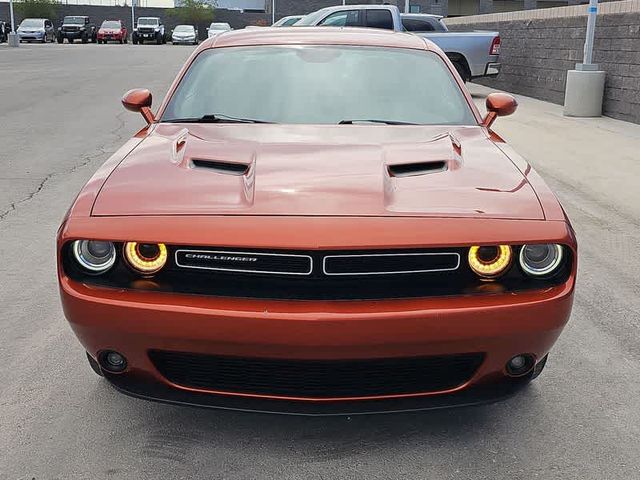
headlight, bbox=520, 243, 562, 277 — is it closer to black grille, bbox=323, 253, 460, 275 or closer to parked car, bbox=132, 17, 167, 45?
black grille, bbox=323, 253, 460, 275

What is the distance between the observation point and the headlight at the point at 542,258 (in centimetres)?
259

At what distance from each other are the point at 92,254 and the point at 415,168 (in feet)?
4.03

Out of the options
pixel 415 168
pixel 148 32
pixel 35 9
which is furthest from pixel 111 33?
pixel 415 168

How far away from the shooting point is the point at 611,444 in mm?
2816

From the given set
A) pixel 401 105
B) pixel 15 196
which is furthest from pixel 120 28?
pixel 401 105

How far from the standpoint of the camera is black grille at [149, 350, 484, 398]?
98.0 inches

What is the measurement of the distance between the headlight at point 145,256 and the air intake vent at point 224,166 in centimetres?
47

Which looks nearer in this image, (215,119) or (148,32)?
(215,119)

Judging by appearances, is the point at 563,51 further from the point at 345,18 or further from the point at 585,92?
the point at 345,18

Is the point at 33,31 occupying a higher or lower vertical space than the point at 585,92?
lower

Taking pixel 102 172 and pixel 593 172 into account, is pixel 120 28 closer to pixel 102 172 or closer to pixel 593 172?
pixel 593 172

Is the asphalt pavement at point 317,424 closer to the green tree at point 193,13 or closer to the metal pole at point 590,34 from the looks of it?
the metal pole at point 590,34

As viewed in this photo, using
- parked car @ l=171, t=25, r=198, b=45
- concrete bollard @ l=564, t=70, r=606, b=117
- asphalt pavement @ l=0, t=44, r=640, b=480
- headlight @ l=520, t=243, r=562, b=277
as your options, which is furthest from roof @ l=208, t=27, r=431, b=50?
parked car @ l=171, t=25, r=198, b=45

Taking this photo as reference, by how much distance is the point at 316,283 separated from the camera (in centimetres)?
246
